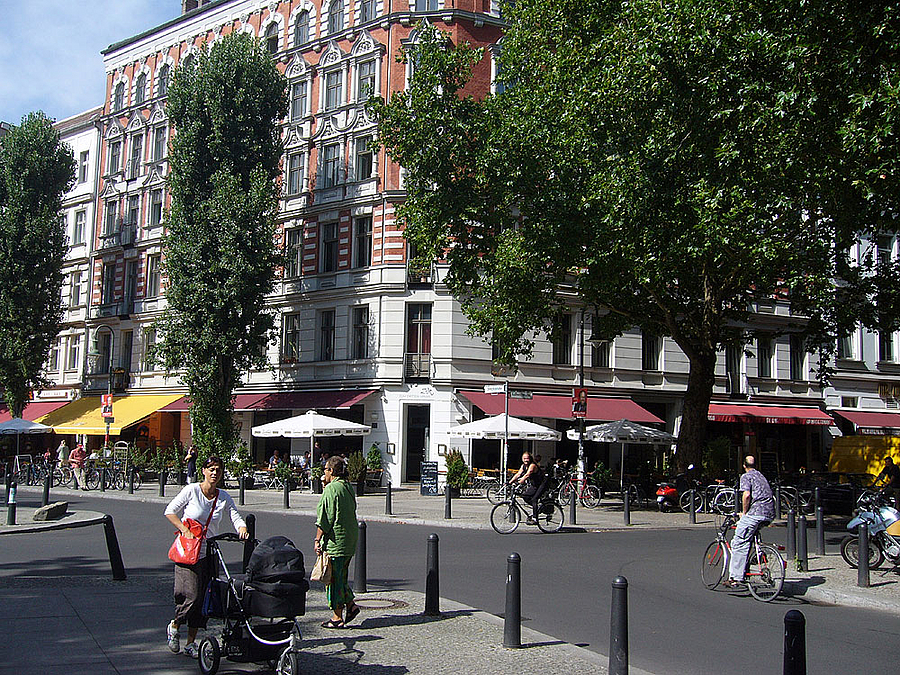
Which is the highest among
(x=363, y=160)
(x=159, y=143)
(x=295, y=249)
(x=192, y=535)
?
(x=159, y=143)

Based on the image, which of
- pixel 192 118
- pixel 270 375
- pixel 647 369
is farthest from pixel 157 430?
pixel 647 369

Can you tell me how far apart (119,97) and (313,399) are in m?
23.2

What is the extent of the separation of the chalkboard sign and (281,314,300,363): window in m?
9.43

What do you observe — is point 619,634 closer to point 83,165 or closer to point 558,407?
point 558,407

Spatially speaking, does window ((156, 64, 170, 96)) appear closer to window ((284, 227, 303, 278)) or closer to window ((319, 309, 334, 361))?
window ((284, 227, 303, 278))

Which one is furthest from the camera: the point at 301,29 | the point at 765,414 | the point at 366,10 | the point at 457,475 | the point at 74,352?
the point at 74,352

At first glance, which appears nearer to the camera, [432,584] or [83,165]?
[432,584]

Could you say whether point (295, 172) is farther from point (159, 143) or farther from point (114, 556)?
point (114, 556)

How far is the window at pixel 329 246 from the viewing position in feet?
118

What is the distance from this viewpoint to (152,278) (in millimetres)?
43219

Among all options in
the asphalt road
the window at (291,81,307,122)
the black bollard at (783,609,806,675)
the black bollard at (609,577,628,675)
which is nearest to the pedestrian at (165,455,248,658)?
the black bollard at (609,577,628,675)

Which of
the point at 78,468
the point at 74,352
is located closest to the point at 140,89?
the point at 74,352

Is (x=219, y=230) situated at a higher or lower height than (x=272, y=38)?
lower

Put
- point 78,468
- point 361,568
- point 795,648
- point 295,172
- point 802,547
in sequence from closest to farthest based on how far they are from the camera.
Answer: point 795,648 → point 361,568 → point 802,547 → point 78,468 → point 295,172
